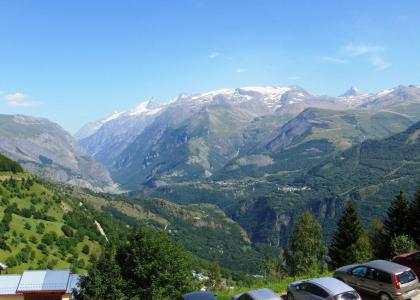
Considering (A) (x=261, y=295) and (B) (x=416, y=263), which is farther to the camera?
(B) (x=416, y=263)

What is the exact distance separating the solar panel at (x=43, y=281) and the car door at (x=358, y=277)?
40.3 meters

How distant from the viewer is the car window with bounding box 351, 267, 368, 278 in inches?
1389

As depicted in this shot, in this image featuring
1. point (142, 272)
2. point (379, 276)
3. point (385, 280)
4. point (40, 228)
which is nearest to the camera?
point (385, 280)

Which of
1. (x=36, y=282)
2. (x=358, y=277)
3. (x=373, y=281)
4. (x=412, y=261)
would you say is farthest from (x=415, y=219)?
(x=36, y=282)

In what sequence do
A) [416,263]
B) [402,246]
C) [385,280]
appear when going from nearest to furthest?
[385,280]
[416,263]
[402,246]

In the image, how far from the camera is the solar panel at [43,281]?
191ft

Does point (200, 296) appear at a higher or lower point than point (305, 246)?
higher

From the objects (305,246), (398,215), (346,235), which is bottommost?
(305,246)

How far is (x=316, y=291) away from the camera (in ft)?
103

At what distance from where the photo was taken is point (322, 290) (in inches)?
1206

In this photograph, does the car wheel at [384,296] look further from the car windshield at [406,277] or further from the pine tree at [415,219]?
the pine tree at [415,219]

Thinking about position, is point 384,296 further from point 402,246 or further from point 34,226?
point 34,226

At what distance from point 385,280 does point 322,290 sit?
241 inches

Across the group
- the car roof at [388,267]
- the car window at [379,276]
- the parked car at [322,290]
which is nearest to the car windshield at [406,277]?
the car roof at [388,267]
